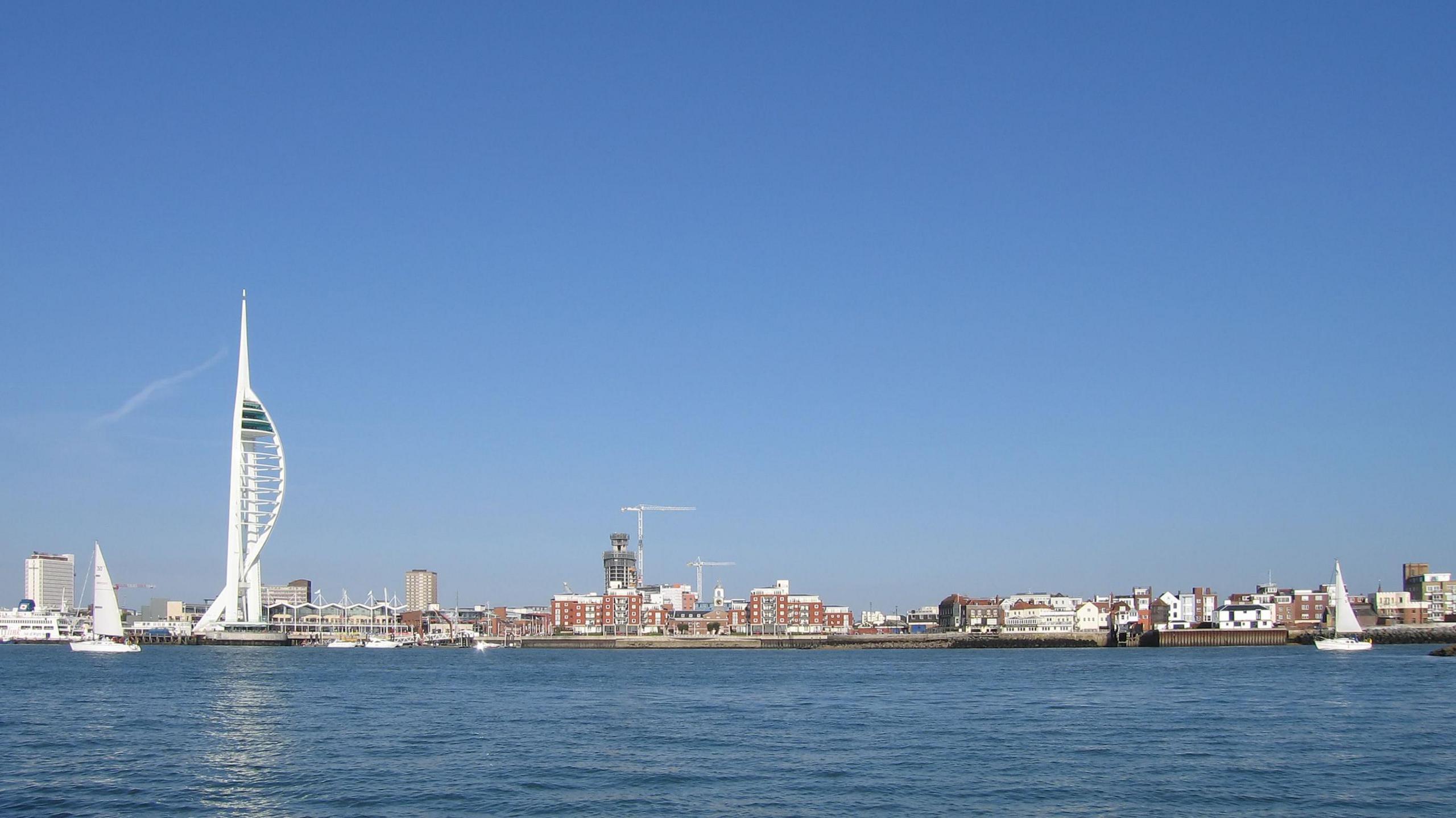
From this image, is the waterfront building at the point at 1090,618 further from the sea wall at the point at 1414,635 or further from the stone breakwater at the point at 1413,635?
the stone breakwater at the point at 1413,635

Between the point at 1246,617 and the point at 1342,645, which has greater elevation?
the point at 1246,617

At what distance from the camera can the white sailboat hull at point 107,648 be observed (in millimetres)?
114438

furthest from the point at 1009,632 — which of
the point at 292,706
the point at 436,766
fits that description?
the point at 436,766

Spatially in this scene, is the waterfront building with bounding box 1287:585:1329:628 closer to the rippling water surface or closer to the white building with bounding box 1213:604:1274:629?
the white building with bounding box 1213:604:1274:629

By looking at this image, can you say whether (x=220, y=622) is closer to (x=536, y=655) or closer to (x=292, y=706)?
(x=536, y=655)

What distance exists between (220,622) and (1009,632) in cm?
8518

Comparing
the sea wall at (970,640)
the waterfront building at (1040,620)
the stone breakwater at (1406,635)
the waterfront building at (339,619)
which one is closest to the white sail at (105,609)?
the waterfront building at (339,619)

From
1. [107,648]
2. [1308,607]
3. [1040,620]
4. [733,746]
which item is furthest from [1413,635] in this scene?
[733,746]

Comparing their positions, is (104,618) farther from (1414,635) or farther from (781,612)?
(1414,635)

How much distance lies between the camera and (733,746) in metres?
33.6

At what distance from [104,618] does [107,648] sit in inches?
268

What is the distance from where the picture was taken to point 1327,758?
30328mm

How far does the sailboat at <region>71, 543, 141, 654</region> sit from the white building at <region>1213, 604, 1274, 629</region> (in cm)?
10883

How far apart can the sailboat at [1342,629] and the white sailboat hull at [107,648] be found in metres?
102
